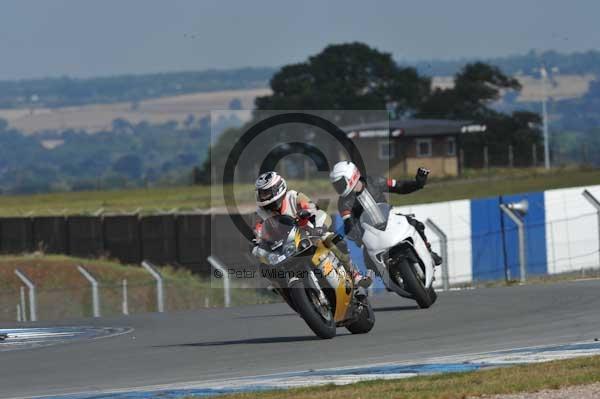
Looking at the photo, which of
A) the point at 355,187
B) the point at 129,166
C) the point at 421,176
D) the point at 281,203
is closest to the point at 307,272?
the point at 281,203

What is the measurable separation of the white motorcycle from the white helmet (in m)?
0.41

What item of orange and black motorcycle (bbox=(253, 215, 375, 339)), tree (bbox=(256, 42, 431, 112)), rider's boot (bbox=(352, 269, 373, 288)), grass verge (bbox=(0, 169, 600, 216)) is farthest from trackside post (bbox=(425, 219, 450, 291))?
tree (bbox=(256, 42, 431, 112))

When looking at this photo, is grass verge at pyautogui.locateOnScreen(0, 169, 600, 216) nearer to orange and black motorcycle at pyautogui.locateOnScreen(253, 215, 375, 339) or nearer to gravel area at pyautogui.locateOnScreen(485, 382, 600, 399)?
orange and black motorcycle at pyautogui.locateOnScreen(253, 215, 375, 339)

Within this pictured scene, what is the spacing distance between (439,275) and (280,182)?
13.8 metres

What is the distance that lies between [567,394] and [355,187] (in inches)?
270

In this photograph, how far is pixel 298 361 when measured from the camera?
12.2 meters

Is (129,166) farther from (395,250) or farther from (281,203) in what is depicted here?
(281,203)

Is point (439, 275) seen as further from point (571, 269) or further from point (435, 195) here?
point (435, 195)

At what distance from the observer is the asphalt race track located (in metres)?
11.9

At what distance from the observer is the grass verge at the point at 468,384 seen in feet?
31.2

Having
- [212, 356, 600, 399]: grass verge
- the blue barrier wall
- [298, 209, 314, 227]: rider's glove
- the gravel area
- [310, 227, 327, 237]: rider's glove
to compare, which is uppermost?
[298, 209, 314, 227]: rider's glove

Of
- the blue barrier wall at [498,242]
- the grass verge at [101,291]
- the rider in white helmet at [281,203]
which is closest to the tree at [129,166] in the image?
the grass verge at [101,291]

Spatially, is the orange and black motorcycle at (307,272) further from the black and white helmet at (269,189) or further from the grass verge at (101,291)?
the grass verge at (101,291)

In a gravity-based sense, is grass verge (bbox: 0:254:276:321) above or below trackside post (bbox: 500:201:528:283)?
below
